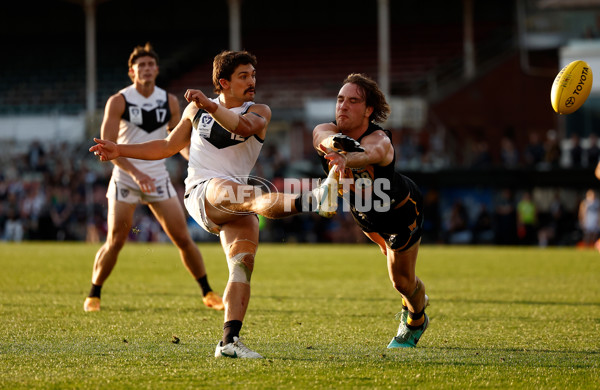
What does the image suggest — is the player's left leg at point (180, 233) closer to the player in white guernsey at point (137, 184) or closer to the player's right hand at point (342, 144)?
the player in white guernsey at point (137, 184)

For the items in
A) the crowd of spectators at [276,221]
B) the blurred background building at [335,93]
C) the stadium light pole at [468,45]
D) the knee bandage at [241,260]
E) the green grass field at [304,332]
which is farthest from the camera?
the stadium light pole at [468,45]

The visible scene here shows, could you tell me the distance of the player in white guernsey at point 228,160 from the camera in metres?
5.59

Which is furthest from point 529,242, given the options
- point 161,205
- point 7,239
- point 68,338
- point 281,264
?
point 68,338

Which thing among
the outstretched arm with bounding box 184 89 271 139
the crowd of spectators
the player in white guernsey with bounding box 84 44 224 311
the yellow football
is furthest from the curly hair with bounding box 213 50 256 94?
the crowd of spectators

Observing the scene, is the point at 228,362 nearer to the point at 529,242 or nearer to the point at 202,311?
the point at 202,311

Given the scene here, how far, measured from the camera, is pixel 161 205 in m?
8.52

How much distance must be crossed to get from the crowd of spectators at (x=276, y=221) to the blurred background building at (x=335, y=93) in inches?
2.0

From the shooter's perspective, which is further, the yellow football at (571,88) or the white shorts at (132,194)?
the white shorts at (132,194)

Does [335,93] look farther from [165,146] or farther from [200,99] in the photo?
[200,99]

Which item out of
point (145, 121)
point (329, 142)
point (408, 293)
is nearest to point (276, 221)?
point (145, 121)

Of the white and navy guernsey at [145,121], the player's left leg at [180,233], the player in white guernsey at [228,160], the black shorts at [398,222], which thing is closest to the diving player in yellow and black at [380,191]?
the black shorts at [398,222]

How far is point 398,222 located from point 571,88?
94.8 inches

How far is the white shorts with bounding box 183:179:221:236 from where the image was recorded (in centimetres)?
593

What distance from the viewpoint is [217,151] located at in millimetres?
6082
